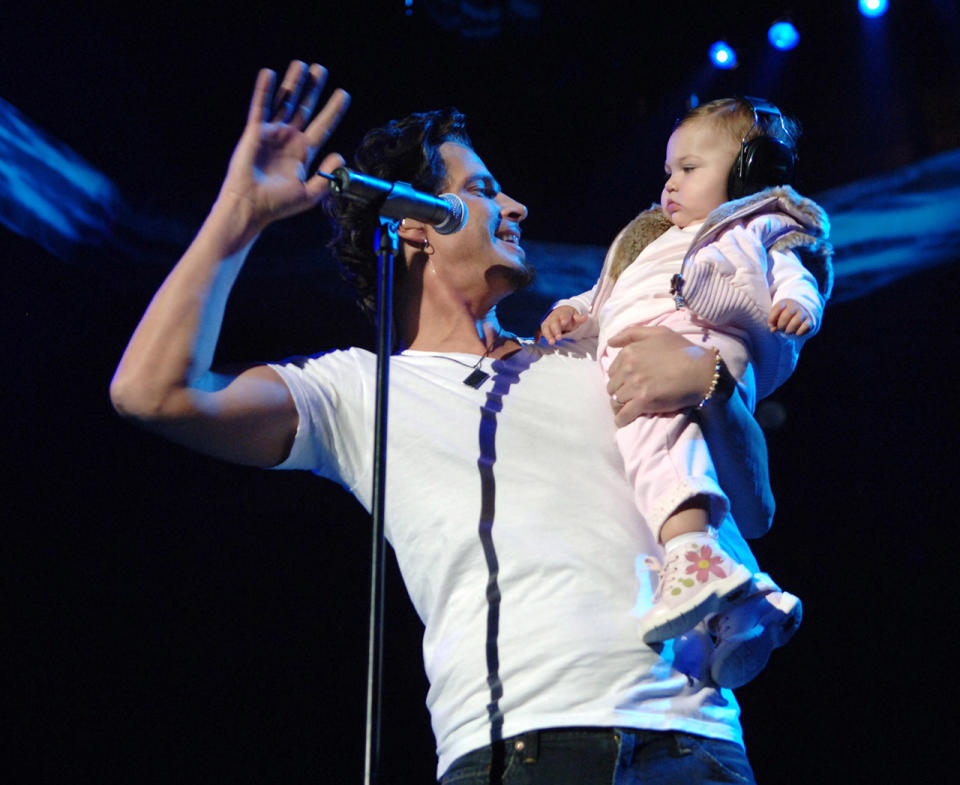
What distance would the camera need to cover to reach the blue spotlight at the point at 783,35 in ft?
10.2

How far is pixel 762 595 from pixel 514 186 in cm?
203

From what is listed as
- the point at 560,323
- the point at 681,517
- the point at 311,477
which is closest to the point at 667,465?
the point at 681,517

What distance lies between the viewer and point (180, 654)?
2604 mm

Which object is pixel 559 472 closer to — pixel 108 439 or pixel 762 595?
pixel 762 595

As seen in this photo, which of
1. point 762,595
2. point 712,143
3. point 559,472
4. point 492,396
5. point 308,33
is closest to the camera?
point 762,595

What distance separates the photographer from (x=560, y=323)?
199cm

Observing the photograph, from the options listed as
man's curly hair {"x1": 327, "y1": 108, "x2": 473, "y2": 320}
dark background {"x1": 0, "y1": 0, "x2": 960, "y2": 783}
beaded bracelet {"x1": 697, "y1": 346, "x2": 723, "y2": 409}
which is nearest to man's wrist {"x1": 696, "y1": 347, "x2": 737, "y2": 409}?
beaded bracelet {"x1": 697, "y1": 346, "x2": 723, "y2": 409}

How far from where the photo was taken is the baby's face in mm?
2029

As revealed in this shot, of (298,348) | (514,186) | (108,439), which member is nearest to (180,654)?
(108,439)

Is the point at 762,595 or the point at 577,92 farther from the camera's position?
the point at 577,92

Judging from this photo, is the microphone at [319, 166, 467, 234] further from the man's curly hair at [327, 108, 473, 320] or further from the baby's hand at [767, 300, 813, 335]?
the man's curly hair at [327, 108, 473, 320]

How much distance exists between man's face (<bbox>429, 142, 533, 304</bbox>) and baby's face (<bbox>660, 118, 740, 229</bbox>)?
353 mm

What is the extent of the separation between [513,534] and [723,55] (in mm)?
2256

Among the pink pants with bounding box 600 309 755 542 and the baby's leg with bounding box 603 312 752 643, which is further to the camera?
the pink pants with bounding box 600 309 755 542
